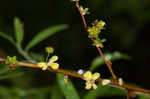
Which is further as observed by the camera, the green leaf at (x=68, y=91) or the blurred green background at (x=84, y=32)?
the blurred green background at (x=84, y=32)

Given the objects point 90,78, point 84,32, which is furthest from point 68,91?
point 84,32

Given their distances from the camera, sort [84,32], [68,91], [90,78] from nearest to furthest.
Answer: [90,78]
[68,91]
[84,32]

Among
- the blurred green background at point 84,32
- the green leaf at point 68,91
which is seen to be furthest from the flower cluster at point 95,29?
the blurred green background at point 84,32

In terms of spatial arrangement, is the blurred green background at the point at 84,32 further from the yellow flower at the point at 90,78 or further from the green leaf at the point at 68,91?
the yellow flower at the point at 90,78

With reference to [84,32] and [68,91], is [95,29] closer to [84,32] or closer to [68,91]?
[68,91]

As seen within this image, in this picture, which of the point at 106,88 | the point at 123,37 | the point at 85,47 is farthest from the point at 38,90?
the point at 123,37

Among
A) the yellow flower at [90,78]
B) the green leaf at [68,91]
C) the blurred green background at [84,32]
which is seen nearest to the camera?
the yellow flower at [90,78]

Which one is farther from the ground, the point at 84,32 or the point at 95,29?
the point at 84,32

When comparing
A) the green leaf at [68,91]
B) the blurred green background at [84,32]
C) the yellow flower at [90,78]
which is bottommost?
the yellow flower at [90,78]
